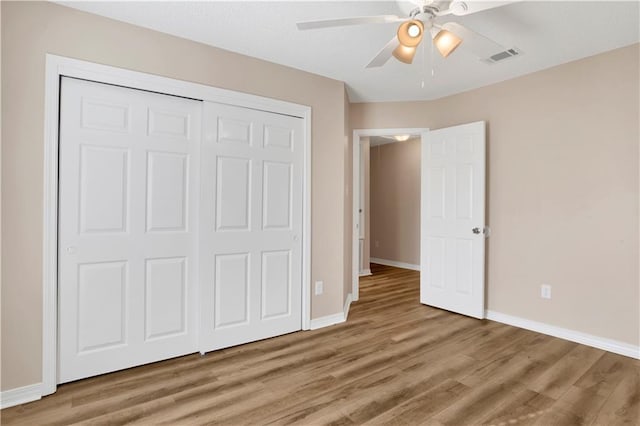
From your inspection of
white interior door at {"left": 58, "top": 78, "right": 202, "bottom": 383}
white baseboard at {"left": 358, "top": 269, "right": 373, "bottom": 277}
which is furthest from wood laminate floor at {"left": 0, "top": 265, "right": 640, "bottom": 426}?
white baseboard at {"left": 358, "top": 269, "right": 373, "bottom": 277}

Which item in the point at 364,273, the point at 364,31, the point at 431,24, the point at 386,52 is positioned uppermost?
the point at 364,31

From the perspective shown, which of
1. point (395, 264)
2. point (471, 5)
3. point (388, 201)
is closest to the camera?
point (471, 5)

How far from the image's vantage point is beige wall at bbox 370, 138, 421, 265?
6.37 m

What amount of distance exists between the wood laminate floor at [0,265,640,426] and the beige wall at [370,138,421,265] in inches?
132

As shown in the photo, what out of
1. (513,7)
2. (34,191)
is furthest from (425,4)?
Answer: (34,191)

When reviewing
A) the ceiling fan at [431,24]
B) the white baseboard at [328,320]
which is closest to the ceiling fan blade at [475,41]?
the ceiling fan at [431,24]

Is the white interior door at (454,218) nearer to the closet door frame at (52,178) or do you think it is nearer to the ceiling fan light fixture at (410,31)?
the ceiling fan light fixture at (410,31)

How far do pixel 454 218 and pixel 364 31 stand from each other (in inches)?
87.6

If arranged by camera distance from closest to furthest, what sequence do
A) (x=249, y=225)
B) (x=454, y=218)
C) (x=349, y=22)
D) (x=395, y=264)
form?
(x=349, y=22) < (x=249, y=225) < (x=454, y=218) < (x=395, y=264)

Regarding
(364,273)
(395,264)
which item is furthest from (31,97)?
(395,264)

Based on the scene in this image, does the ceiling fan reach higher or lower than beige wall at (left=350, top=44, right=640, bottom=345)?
higher

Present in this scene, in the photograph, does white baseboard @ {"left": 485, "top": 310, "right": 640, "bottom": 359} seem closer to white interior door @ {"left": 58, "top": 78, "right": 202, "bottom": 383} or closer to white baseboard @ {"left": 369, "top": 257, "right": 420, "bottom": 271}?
white baseboard @ {"left": 369, "top": 257, "right": 420, "bottom": 271}

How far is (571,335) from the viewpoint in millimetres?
3041

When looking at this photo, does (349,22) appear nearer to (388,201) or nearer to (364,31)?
A: (364,31)
